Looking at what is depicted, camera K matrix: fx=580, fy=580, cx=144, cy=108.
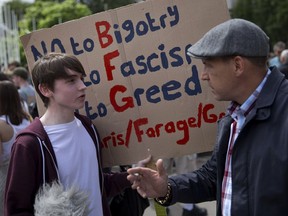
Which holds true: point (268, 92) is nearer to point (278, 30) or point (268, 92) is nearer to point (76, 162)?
point (76, 162)

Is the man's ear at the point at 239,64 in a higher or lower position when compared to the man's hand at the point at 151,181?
higher

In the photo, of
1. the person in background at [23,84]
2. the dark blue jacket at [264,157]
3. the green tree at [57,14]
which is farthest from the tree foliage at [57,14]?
the dark blue jacket at [264,157]

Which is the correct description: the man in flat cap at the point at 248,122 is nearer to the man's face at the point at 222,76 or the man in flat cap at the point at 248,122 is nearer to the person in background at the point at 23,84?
the man's face at the point at 222,76

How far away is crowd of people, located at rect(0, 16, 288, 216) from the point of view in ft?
6.49

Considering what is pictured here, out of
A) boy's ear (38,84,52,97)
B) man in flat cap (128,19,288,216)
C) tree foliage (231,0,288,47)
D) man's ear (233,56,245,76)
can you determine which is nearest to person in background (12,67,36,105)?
boy's ear (38,84,52,97)

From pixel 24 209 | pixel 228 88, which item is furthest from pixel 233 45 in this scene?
pixel 24 209

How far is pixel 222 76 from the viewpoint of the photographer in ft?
6.95

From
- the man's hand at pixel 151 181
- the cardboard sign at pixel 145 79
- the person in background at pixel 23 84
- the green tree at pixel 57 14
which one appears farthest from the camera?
the green tree at pixel 57 14

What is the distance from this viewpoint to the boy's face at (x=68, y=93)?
8.92 ft

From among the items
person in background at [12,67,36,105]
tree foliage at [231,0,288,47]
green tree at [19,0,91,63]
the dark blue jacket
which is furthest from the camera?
green tree at [19,0,91,63]

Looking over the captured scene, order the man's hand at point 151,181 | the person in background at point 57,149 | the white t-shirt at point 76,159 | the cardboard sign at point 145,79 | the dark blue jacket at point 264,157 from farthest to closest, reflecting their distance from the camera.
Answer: the cardboard sign at point 145,79 < the white t-shirt at point 76,159 < the person in background at point 57,149 < the man's hand at point 151,181 < the dark blue jacket at point 264,157

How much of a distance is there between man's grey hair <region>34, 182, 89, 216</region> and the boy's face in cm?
41

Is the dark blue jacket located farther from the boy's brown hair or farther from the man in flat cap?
the boy's brown hair

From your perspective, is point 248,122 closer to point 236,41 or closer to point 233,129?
point 233,129
